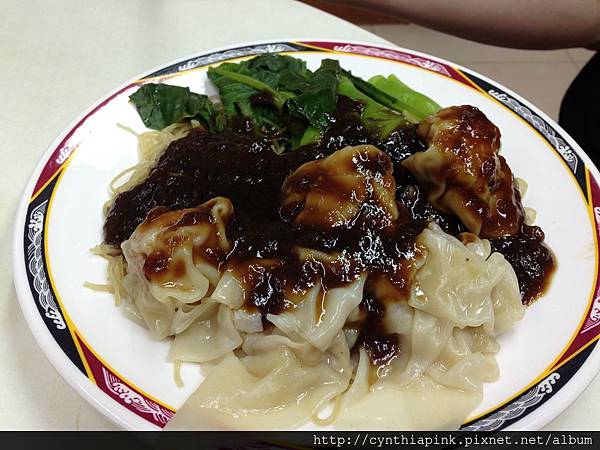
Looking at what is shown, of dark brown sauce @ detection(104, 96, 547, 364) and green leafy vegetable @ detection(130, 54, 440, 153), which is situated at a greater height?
green leafy vegetable @ detection(130, 54, 440, 153)

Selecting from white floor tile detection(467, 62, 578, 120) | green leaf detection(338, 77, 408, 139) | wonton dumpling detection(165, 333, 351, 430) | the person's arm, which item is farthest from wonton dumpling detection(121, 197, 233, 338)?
white floor tile detection(467, 62, 578, 120)

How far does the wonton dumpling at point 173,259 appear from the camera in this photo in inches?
78.5

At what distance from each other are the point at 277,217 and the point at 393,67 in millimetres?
1307

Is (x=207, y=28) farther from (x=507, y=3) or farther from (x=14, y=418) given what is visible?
(x=14, y=418)

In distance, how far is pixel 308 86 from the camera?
289 centimetres

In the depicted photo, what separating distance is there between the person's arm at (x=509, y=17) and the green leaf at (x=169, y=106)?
122 centimetres

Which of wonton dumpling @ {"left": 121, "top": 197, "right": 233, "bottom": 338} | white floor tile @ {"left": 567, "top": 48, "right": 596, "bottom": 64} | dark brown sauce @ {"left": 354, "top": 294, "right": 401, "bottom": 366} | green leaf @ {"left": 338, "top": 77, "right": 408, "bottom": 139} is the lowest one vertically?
dark brown sauce @ {"left": 354, "top": 294, "right": 401, "bottom": 366}

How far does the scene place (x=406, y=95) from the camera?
2.94 meters

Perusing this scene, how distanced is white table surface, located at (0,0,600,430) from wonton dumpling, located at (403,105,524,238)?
48.4 inches

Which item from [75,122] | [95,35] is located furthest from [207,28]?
[75,122]

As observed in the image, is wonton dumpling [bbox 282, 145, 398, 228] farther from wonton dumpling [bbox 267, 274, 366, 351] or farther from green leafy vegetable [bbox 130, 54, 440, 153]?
green leafy vegetable [bbox 130, 54, 440, 153]

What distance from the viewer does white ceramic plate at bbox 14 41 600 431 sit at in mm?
1817

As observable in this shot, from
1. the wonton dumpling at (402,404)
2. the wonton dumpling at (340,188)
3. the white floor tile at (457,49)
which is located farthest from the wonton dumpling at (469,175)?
the white floor tile at (457,49)

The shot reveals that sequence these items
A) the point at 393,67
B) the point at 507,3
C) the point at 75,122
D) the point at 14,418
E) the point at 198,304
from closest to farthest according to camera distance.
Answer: the point at 14,418
the point at 198,304
the point at 75,122
the point at 393,67
the point at 507,3
